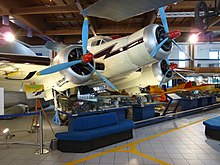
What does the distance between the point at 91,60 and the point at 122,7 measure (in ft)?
5.42

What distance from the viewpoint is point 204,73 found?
49.1 ft

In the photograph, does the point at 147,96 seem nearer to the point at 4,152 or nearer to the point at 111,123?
the point at 111,123

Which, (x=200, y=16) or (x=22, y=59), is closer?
(x=22, y=59)

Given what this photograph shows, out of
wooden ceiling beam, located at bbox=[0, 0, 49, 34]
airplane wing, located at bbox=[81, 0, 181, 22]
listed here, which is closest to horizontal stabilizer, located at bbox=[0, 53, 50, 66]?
airplane wing, located at bbox=[81, 0, 181, 22]

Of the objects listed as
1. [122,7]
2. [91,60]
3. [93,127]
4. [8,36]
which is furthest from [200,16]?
[8,36]

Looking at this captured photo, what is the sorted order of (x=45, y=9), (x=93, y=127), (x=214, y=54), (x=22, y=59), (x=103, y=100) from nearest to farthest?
(x=93, y=127) → (x=22, y=59) → (x=103, y=100) → (x=45, y=9) → (x=214, y=54)

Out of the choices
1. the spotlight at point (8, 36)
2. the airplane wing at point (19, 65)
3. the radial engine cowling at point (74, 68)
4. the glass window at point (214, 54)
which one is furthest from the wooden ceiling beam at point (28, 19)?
the glass window at point (214, 54)

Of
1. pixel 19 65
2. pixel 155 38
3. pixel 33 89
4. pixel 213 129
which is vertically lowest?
pixel 213 129

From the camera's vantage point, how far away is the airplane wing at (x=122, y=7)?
429 cm

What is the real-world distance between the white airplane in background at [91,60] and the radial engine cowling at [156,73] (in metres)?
1.65

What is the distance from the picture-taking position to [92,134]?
4.20 meters

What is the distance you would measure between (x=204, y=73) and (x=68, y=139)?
555 inches

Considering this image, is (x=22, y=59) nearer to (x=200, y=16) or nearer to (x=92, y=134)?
(x=92, y=134)

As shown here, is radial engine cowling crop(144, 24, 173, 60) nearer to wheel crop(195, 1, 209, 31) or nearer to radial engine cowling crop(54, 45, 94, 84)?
wheel crop(195, 1, 209, 31)
